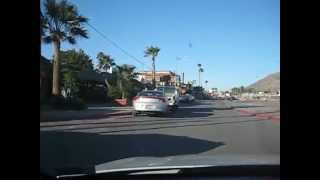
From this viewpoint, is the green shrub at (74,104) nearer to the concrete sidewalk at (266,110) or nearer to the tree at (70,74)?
the tree at (70,74)

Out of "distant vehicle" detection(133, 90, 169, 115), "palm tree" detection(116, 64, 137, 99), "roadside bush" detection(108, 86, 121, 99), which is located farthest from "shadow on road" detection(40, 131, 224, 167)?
"palm tree" detection(116, 64, 137, 99)

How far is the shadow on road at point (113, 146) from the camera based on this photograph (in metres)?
11.1

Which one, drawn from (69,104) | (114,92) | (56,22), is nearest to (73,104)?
(69,104)

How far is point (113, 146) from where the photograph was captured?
44.1ft

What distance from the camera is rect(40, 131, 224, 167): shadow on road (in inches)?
437

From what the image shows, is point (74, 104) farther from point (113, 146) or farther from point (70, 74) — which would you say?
point (113, 146)

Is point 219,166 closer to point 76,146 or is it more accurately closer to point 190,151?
point 190,151

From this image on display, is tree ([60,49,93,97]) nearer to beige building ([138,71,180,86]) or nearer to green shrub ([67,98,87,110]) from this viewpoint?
green shrub ([67,98,87,110])

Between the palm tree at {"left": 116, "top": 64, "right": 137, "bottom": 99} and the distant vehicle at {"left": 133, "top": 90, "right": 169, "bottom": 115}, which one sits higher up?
the palm tree at {"left": 116, "top": 64, "right": 137, "bottom": 99}
